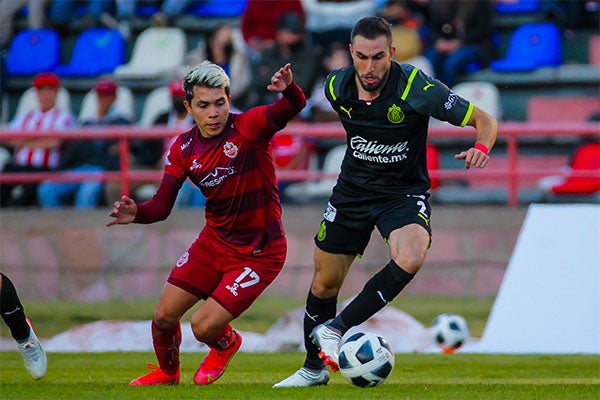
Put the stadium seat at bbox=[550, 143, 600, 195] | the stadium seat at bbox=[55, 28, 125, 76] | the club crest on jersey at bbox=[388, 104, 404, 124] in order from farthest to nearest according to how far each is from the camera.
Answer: the stadium seat at bbox=[55, 28, 125, 76] → the stadium seat at bbox=[550, 143, 600, 195] → the club crest on jersey at bbox=[388, 104, 404, 124]

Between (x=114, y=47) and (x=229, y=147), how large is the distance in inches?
402

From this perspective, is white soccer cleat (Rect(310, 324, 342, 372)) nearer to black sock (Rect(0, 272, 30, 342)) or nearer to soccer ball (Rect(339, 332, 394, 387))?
soccer ball (Rect(339, 332, 394, 387))

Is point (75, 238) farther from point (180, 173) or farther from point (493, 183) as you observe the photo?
point (180, 173)

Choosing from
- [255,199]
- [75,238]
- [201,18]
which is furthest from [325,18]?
[255,199]

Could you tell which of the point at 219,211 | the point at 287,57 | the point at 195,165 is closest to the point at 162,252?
the point at 287,57

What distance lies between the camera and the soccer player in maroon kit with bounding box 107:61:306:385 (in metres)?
8.57

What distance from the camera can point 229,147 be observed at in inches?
338

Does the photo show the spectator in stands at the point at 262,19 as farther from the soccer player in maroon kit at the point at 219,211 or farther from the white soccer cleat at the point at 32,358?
the white soccer cleat at the point at 32,358

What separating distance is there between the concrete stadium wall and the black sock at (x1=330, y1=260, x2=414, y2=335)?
6.18 meters

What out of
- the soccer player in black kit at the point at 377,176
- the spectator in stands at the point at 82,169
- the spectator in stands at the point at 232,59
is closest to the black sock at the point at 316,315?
the soccer player in black kit at the point at 377,176

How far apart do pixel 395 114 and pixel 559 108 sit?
8.07 m

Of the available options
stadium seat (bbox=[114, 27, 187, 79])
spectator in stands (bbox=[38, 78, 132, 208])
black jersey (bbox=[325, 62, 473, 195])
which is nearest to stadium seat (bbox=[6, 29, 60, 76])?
stadium seat (bbox=[114, 27, 187, 79])

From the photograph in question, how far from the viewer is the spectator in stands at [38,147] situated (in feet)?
49.9

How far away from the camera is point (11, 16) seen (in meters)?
19.0
